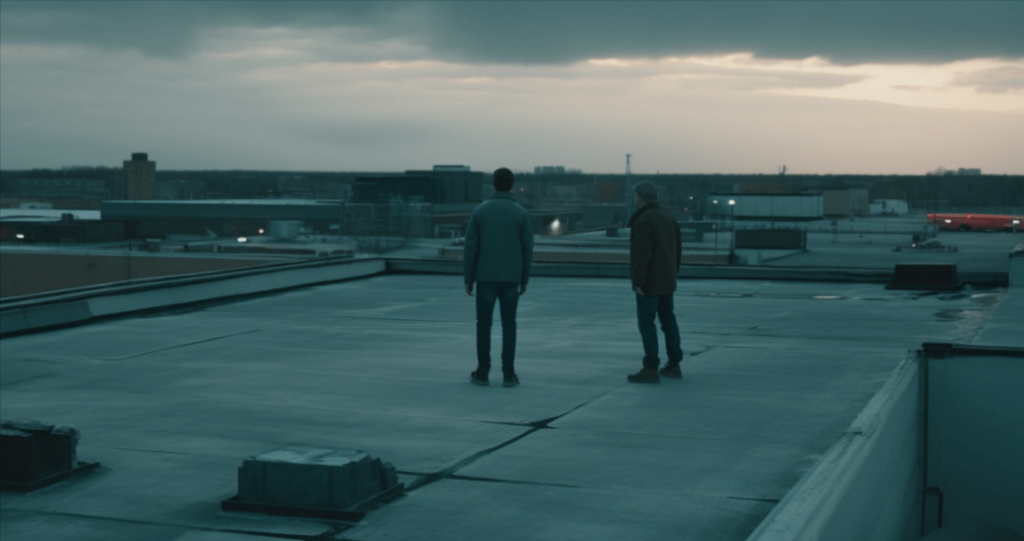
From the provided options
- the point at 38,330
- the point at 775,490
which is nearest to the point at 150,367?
the point at 38,330

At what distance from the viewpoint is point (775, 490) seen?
5.88m

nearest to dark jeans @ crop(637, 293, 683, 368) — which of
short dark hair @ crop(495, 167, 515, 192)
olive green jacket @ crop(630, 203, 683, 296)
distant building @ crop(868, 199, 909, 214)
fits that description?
olive green jacket @ crop(630, 203, 683, 296)

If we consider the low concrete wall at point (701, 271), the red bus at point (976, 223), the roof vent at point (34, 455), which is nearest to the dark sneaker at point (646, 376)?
the roof vent at point (34, 455)

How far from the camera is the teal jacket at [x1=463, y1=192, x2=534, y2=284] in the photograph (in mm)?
9047

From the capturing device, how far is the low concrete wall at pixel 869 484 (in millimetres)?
4523

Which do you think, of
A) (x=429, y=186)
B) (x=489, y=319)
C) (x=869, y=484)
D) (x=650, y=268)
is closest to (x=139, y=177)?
(x=429, y=186)

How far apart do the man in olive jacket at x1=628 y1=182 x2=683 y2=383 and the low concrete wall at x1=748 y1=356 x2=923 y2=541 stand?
6.43 ft

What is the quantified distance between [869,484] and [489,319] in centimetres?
381

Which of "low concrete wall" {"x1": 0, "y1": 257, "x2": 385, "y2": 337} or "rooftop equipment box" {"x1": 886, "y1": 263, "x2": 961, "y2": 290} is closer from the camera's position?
"low concrete wall" {"x1": 0, "y1": 257, "x2": 385, "y2": 337}

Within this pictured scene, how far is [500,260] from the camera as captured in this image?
29.7 feet

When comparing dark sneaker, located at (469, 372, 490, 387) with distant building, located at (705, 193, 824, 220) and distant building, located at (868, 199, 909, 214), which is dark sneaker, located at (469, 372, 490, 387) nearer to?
distant building, located at (705, 193, 824, 220)

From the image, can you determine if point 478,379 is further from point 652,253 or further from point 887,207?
point 887,207

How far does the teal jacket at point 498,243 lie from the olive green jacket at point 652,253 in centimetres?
90

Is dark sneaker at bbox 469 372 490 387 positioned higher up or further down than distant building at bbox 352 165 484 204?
further down
